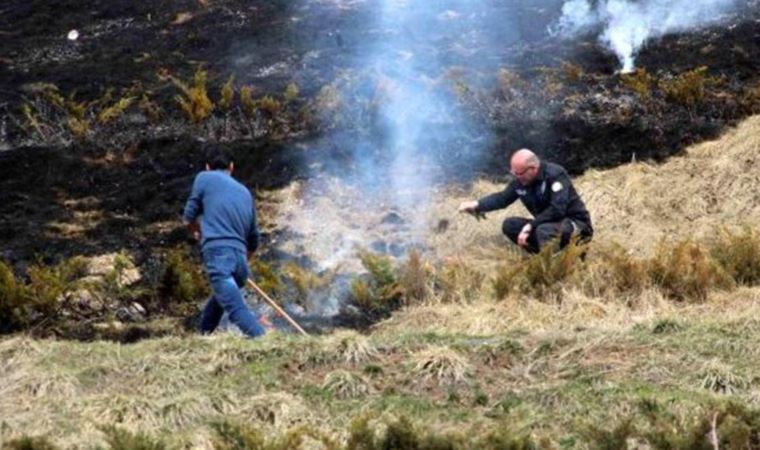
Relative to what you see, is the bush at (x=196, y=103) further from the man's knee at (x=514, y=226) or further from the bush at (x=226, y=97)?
the man's knee at (x=514, y=226)

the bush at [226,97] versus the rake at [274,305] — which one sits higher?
the rake at [274,305]

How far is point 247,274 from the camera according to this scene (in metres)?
8.44

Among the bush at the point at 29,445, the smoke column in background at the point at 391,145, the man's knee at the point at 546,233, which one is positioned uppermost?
the bush at the point at 29,445

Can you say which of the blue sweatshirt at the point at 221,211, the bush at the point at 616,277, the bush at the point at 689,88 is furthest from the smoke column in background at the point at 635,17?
the blue sweatshirt at the point at 221,211

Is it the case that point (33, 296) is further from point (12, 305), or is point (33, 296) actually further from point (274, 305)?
point (274, 305)

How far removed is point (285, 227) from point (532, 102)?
3.19 m

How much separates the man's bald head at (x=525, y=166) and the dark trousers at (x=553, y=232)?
364mm

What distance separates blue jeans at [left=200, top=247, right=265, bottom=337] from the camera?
318 inches

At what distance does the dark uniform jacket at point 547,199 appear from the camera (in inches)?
382

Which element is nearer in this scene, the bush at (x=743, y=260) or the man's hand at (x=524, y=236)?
the bush at (x=743, y=260)

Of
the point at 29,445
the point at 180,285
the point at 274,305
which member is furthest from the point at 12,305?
the point at 29,445

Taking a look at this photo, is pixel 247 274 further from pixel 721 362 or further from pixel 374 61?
pixel 374 61

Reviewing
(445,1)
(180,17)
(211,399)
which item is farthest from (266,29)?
(211,399)

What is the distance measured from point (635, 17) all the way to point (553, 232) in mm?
5565
